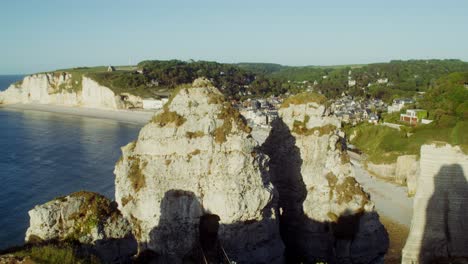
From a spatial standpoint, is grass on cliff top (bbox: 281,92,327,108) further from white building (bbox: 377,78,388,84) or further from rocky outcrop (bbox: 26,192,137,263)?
white building (bbox: 377,78,388,84)

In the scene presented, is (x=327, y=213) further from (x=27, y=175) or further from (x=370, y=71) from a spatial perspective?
(x=370, y=71)

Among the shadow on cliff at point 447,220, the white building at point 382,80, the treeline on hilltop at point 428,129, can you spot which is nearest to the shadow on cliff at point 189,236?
the shadow on cliff at point 447,220

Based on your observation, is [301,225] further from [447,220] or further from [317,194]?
[447,220]

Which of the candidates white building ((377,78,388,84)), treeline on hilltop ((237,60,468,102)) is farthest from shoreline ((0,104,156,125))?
white building ((377,78,388,84))

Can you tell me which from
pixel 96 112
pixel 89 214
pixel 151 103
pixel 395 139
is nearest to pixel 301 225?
pixel 89 214

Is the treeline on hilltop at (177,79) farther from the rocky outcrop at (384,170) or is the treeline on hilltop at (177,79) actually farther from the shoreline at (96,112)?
the rocky outcrop at (384,170)

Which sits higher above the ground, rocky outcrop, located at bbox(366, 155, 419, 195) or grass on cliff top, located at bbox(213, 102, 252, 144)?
grass on cliff top, located at bbox(213, 102, 252, 144)
